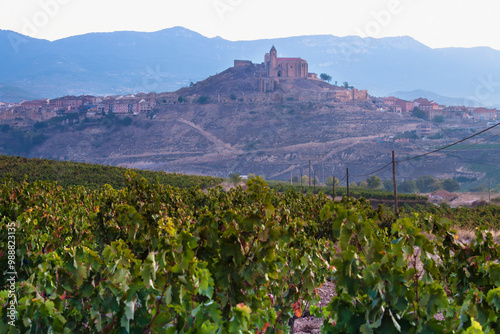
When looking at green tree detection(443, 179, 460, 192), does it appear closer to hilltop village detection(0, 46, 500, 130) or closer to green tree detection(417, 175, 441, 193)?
green tree detection(417, 175, 441, 193)

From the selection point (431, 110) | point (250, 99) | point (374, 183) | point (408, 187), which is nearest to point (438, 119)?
point (431, 110)

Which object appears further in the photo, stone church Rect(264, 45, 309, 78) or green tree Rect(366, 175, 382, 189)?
stone church Rect(264, 45, 309, 78)

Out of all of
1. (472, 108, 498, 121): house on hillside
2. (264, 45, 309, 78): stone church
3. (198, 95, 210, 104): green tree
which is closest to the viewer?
(198, 95, 210, 104): green tree

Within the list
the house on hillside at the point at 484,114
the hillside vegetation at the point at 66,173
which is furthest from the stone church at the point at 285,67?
the hillside vegetation at the point at 66,173

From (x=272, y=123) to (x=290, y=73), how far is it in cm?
3690

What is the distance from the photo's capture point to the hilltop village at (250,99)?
13488 cm

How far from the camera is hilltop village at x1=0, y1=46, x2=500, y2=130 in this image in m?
135

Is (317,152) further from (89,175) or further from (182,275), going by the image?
(182,275)

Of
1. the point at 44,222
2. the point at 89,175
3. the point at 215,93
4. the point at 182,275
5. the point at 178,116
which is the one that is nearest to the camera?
the point at 182,275

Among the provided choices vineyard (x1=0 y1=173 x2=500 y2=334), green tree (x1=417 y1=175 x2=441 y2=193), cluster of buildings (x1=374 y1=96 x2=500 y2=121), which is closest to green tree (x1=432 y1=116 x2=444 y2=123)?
cluster of buildings (x1=374 y1=96 x2=500 y2=121)

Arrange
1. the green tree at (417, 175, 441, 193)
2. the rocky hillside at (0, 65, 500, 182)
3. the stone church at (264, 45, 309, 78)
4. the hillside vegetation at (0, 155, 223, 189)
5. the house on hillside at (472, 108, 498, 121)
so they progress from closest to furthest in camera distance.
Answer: the hillside vegetation at (0, 155, 223, 189) → the green tree at (417, 175, 441, 193) → the rocky hillside at (0, 65, 500, 182) → the stone church at (264, 45, 309, 78) → the house on hillside at (472, 108, 498, 121)

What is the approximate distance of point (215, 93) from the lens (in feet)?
474

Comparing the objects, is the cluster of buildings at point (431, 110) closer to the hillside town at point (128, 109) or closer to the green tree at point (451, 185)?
the hillside town at point (128, 109)

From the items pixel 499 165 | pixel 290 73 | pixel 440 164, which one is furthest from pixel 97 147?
pixel 499 165
